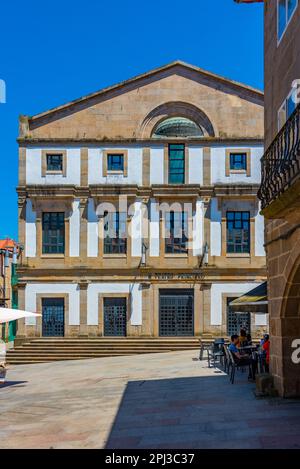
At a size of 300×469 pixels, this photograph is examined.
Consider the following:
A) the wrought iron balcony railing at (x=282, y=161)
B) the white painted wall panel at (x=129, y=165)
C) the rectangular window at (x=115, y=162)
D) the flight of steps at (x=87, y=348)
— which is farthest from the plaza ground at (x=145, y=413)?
the rectangular window at (x=115, y=162)

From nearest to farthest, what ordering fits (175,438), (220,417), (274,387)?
(175,438) → (220,417) → (274,387)

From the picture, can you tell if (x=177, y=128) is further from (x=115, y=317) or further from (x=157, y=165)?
(x=115, y=317)

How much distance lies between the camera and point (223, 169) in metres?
27.8

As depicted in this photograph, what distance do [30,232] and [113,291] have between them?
459 centimetres

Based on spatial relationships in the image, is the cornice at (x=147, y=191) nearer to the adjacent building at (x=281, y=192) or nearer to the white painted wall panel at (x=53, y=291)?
the white painted wall panel at (x=53, y=291)

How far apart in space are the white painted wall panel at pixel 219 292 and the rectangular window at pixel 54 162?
28.9 feet

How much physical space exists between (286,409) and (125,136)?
1900 centimetres

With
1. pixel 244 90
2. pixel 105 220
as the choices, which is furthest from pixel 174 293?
pixel 244 90

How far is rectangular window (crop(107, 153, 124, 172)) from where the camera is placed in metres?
27.9

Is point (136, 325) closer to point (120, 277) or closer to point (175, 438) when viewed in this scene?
point (120, 277)

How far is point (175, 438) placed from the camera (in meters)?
9.11

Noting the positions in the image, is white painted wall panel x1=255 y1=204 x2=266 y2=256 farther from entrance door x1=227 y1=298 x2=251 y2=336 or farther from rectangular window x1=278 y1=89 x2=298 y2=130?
rectangular window x1=278 y1=89 x2=298 y2=130

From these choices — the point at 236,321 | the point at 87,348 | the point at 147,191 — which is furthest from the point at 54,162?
the point at 236,321

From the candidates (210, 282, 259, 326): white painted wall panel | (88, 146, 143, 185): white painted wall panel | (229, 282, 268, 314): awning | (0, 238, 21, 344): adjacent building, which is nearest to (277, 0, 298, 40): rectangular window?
(229, 282, 268, 314): awning
